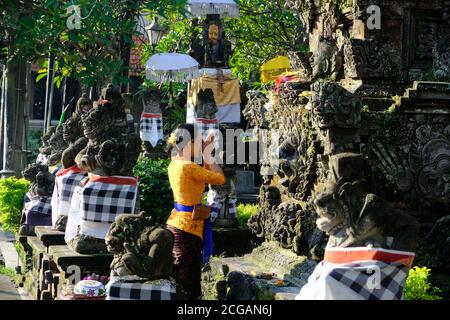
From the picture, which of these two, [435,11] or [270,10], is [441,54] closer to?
[435,11]

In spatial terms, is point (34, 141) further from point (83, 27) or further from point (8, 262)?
point (83, 27)

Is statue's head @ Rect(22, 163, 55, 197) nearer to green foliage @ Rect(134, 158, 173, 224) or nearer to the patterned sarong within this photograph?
green foliage @ Rect(134, 158, 173, 224)

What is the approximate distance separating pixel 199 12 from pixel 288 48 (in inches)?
136

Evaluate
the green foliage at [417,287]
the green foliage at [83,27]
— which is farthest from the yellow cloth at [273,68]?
the green foliage at [417,287]

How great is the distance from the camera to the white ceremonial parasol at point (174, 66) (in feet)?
61.5

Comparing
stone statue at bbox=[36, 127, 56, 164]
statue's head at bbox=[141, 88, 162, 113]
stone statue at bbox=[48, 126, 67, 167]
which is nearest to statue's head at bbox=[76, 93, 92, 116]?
stone statue at bbox=[48, 126, 67, 167]

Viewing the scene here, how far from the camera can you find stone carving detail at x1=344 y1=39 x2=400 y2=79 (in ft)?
29.4

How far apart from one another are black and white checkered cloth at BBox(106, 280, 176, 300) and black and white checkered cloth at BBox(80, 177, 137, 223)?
2247mm

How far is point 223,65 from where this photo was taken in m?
19.9

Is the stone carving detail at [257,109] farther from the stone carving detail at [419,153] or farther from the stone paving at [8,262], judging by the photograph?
the stone paving at [8,262]

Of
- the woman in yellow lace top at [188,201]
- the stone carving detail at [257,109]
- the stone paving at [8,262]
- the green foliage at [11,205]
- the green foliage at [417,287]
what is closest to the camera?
the green foliage at [417,287]

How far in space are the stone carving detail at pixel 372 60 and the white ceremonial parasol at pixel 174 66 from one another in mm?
9980

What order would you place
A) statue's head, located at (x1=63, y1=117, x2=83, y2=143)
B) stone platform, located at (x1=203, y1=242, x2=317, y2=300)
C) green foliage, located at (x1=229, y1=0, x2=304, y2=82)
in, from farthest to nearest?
green foliage, located at (x1=229, y1=0, x2=304, y2=82) < statue's head, located at (x1=63, y1=117, x2=83, y2=143) < stone platform, located at (x1=203, y1=242, x2=317, y2=300)
